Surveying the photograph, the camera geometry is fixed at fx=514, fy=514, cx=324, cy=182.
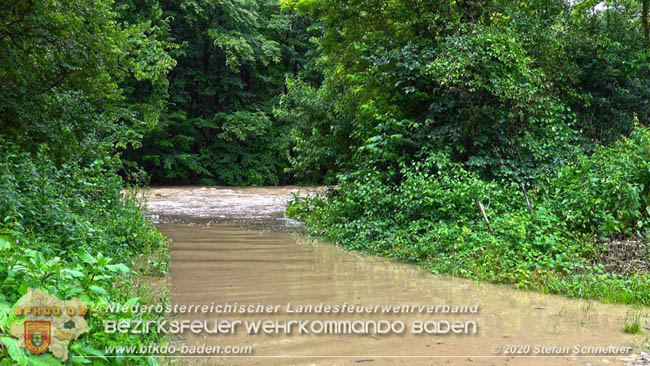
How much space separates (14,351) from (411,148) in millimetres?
8953

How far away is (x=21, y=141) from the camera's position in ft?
28.5

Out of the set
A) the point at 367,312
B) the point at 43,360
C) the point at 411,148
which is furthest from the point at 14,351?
the point at 411,148

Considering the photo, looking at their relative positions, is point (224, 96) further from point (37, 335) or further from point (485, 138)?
point (37, 335)

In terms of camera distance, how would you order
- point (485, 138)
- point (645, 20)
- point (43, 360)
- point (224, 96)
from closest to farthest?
point (43, 360), point (485, 138), point (645, 20), point (224, 96)

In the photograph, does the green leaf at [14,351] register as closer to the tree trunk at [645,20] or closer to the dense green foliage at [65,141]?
the dense green foliage at [65,141]

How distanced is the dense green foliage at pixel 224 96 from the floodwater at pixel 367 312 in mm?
22921

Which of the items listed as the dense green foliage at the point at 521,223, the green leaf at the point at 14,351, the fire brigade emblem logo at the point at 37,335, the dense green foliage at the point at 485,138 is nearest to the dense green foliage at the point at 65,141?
the fire brigade emblem logo at the point at 37,335

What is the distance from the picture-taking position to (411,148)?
10594 mm

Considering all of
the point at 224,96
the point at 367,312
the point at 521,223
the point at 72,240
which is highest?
the point at 224,96

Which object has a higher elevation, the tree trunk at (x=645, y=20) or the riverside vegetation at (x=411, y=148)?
the tree trunk at (x=645, y=20)

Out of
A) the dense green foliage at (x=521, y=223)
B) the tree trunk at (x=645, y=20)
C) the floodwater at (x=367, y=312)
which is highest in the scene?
the tree trunk at (x=645, y=20)

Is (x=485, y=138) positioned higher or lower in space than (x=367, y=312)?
higher

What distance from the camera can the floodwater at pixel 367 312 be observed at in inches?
156

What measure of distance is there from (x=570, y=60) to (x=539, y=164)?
3.90m
